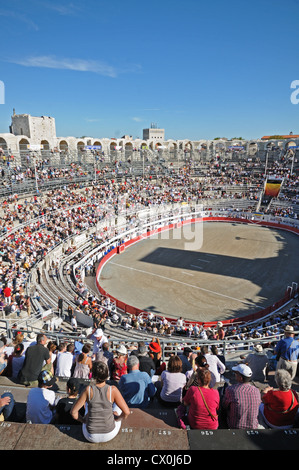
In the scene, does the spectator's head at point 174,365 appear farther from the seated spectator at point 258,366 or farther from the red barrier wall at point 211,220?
the red barrier wall at point 211,220

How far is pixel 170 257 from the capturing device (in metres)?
30.0

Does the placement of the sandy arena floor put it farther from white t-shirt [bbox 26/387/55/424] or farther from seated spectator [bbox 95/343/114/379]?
white t-shirt [bbox 26/387/55/424]

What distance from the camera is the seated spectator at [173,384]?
5031 mm

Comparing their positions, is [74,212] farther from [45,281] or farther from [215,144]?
[215,144]

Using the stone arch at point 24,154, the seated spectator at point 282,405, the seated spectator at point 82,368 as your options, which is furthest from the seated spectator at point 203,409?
the stone arch at point 24,154

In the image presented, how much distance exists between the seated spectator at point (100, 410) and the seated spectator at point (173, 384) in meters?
1.50

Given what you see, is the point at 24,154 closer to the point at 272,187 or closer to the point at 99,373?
the point at 272,187

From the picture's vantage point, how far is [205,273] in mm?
26172

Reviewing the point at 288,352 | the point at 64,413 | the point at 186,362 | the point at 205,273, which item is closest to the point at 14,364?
the point at 64,413

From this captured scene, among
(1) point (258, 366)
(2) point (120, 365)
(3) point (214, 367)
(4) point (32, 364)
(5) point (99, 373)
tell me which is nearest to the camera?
(5) point (99, 373)

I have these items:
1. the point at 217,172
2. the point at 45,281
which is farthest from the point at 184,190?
the point at 45,281

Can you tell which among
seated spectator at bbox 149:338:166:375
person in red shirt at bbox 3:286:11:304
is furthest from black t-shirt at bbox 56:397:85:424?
person in red shirt at bbox 3:286:11:304

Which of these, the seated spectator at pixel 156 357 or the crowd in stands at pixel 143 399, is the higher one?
the crowd in stands at pixel 143 399

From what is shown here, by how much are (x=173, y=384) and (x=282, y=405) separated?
5.35ft
